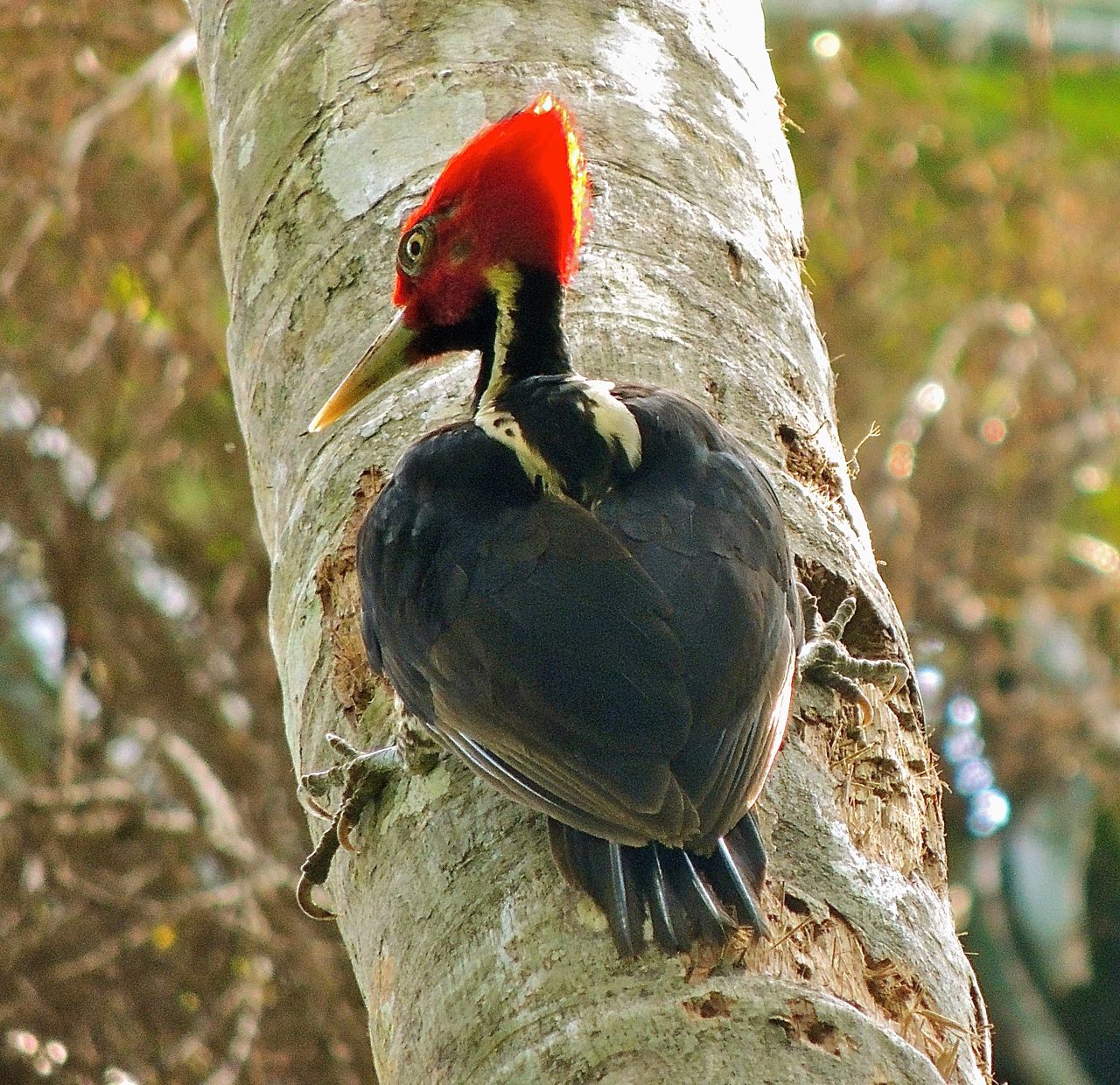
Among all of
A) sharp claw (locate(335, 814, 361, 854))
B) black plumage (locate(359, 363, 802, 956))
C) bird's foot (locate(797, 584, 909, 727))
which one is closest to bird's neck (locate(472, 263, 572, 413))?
black plumage (locate(359, 363, 802, 956))

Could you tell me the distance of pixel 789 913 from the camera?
1913 mm

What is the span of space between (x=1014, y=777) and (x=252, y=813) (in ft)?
8.50

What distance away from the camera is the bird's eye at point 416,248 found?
2.71 metres

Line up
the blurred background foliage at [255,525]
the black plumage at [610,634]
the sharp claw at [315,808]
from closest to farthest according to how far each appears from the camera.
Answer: the black plumage at [610,634] → the sharp claw at [315,808] → the blurred background foliage at [255,525]

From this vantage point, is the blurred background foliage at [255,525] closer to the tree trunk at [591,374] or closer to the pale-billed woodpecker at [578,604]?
the tree trunk at [591,374]

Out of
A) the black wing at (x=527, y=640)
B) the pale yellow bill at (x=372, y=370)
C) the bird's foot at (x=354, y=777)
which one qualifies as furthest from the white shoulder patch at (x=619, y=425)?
the bird's foot at (x=354, y=777)

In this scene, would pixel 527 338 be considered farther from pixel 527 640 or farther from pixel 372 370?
pixel 527 640

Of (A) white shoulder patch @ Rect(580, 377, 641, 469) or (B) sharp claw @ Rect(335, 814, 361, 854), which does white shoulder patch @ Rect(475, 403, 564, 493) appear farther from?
(B) sharp claw @ Rect(335, 814, 361, 854)

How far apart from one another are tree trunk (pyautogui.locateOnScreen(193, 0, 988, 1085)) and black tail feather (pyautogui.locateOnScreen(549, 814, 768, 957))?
3cm

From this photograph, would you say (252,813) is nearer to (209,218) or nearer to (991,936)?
(209,218)

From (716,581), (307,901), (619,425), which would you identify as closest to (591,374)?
(619,425)

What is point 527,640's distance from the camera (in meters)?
2.20

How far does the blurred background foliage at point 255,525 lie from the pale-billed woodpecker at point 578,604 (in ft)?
7.49

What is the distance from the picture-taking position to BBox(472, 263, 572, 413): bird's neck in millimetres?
2738
